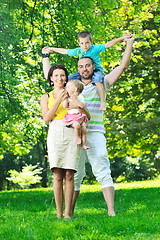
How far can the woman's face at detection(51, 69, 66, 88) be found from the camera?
15.4 feet

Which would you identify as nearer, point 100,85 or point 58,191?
point 58,191

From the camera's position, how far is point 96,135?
4898 mm

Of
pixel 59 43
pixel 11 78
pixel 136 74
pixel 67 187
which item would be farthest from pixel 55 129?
pixel 136 74

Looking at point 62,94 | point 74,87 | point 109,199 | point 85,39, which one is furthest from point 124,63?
point 109,199

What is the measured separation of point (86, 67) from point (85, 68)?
0.02 metres

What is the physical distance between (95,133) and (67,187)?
84 cm

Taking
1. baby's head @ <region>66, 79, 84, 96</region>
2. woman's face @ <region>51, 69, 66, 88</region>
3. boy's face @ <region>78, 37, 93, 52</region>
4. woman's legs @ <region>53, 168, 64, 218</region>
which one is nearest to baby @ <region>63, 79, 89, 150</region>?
baby's head @ <region>66, 79, 84, 96</region>

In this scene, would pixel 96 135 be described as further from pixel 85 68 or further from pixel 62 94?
pixel 85 68

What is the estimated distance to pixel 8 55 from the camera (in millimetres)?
9625

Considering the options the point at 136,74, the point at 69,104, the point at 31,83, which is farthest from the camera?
the point at 136,74

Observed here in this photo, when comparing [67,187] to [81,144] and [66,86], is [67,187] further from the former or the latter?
[66,86]

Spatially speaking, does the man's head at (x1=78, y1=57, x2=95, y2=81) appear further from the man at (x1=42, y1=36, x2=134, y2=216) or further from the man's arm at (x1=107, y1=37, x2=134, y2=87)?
the man's arm at (x1=107, y1=37, x2=134, y2=87)

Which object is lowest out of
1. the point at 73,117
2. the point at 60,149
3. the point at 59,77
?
the point at 60,149

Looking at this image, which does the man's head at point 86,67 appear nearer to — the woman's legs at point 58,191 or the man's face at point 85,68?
the man's face at point 85,68
